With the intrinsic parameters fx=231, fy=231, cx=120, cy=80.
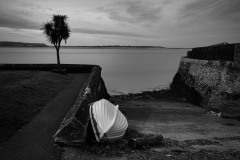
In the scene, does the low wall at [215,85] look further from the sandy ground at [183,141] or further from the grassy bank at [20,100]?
the grassy bank at [20,100]

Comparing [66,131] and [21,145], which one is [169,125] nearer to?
[66,131]

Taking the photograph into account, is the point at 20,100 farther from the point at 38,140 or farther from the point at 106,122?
the point at 106,122

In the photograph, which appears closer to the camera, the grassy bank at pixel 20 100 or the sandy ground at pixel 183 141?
the sandy ground at pixel 183 141

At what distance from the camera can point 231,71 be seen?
40.1 feet

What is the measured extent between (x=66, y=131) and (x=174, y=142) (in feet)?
10.4

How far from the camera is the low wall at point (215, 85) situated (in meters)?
11.9

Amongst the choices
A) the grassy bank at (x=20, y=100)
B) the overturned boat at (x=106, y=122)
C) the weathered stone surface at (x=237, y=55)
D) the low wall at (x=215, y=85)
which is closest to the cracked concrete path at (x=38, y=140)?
the grassy bank at (x=20, y=100)

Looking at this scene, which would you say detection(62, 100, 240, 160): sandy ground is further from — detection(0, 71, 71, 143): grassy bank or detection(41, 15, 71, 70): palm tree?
detection(41, 15, 71, 70): palm tree

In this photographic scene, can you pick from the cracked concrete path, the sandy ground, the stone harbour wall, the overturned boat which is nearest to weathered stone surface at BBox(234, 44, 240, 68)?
the stone harbour wall

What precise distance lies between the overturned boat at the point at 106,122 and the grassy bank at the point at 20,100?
2062 millimetres

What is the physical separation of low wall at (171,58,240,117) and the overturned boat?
686 centimetres

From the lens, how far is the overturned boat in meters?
6.12

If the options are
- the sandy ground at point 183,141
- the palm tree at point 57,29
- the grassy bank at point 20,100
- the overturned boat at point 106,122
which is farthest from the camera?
the palm tree at point 57,29

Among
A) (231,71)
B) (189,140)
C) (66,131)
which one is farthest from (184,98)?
(66,131)
